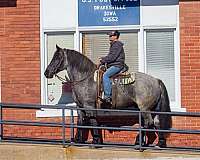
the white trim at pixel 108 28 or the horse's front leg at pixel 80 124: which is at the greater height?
the white trim at pixel 108 28

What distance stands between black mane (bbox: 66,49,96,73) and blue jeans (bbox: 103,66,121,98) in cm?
46

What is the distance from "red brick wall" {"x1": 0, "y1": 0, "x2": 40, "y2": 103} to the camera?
12.8 meters

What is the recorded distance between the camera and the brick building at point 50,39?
12484mm

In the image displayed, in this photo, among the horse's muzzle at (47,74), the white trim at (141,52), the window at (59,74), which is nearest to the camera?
the horse's muzzle at (47,74)

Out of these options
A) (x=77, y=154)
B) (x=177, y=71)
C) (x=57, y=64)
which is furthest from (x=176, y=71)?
(x=77, y=154)

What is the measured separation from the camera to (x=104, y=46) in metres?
12.8

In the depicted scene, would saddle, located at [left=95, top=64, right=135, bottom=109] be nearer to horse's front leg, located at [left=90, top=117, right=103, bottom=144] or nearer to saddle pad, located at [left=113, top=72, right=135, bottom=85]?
saddle pad, located at [left=113, top=72, right=135, bottom=85]

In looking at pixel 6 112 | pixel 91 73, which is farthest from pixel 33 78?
pixel 91 73

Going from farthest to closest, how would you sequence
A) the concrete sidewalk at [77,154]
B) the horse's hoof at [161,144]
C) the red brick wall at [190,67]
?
1. the red brick wall at [190,67]
2. the horse's hoof at [161,144]
3. the concrete sidewalk at [77,154]

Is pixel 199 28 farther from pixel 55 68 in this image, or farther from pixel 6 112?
pixel 6 112

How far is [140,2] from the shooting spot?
12695 mm

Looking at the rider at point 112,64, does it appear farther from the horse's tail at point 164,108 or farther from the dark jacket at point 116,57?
the horse's tail at point 164,108

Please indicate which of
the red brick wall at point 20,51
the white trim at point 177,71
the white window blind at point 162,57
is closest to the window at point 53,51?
the red brick wall at point 20,51

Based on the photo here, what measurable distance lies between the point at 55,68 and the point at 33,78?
1288 mm
